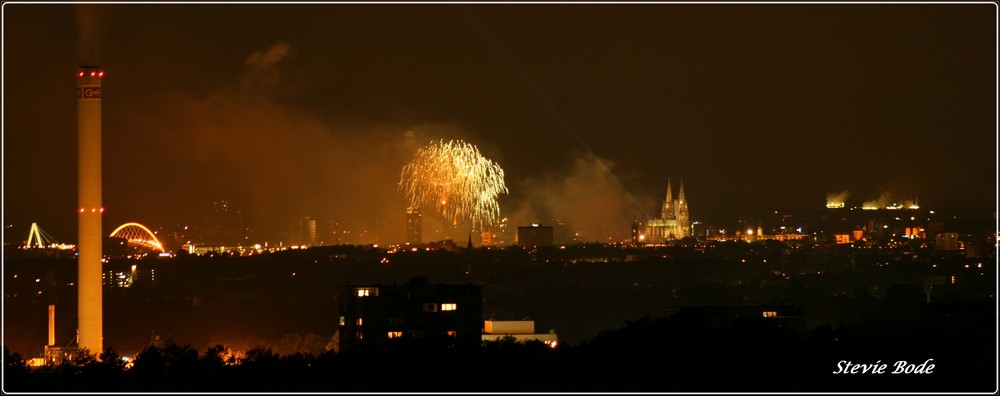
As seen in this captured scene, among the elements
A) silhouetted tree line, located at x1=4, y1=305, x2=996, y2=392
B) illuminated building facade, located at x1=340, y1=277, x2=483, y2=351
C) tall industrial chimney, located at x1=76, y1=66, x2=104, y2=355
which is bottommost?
silhouetted tree line, located at x1=4, y1=305, x2=996, y2=392

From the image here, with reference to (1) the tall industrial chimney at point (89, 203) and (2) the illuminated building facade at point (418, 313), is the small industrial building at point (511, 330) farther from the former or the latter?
(1) the tall industrial chimney at point (89, 203)

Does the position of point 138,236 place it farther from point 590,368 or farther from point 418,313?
point 590,368

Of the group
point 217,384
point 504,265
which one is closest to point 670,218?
point 504,265

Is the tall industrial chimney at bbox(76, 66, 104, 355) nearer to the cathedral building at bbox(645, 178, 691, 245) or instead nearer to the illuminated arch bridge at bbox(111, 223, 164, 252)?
the illuminated arch bridge at bbox(111, 223, 164, 252)

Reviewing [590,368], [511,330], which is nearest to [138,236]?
[511,330]

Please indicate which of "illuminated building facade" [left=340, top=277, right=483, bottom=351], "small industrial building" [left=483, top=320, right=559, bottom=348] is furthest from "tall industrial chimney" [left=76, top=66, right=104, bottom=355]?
"small industrial building" [left=483, top=320, right=559, bottom=348]

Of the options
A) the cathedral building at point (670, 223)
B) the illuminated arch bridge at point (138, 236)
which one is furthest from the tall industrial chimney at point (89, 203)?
the cathedral building at point (670, 223)
